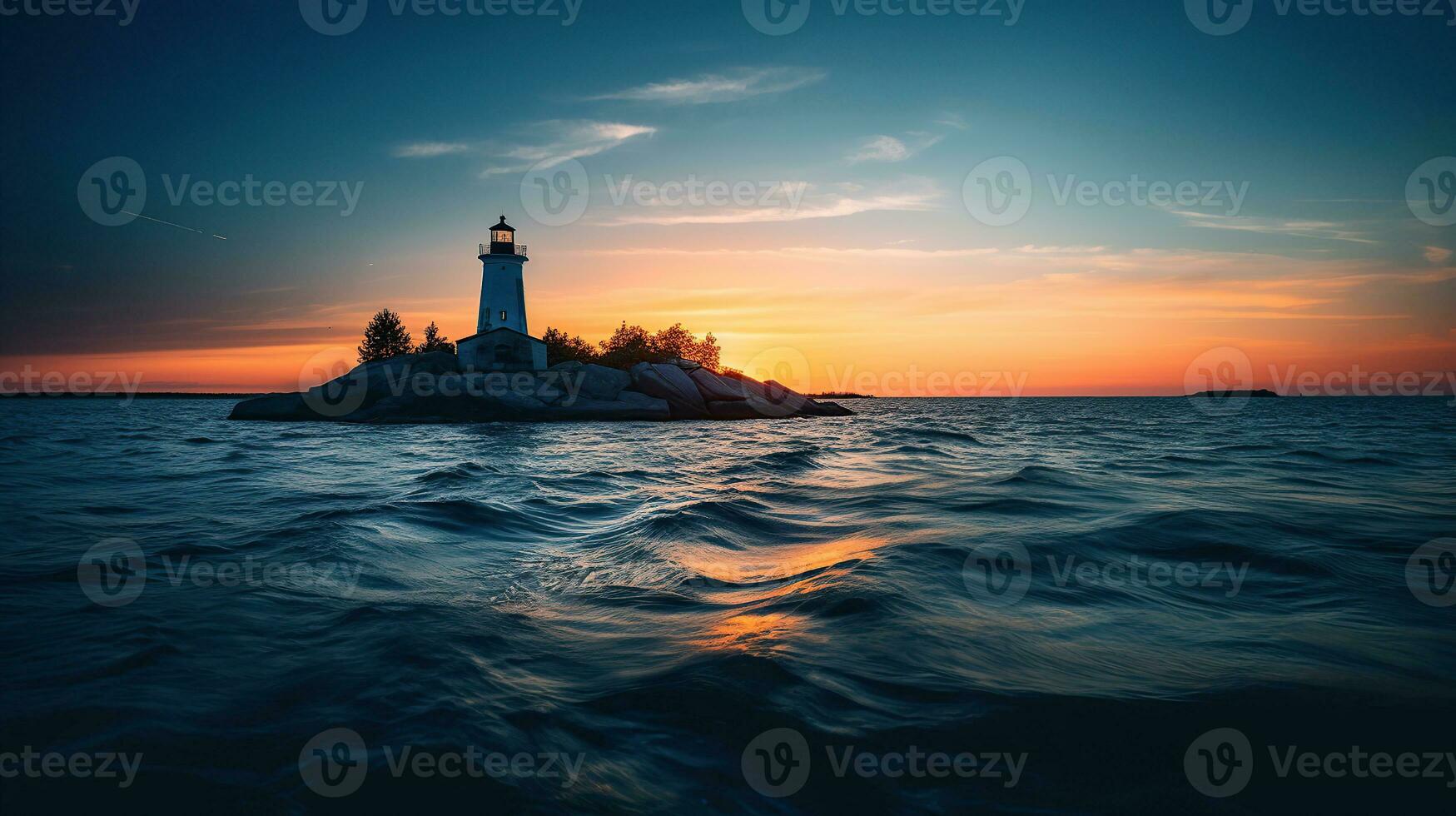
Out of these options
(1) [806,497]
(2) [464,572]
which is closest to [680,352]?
(1) [806,497]

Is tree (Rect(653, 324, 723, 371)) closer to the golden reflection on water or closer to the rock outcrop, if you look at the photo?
the rock outcrop

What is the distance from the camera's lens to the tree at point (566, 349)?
6431 centimetres

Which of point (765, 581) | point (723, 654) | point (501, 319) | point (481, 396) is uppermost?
point (501, 319)

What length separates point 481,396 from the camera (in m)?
43.5

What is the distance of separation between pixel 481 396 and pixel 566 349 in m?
23.6

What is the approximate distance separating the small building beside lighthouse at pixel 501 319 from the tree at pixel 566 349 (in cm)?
1311

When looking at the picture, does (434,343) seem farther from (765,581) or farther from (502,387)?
(765,581)

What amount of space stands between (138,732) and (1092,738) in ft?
16.7

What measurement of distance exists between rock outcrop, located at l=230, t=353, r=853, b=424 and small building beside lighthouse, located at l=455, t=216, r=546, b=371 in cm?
143

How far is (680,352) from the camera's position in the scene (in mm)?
75562

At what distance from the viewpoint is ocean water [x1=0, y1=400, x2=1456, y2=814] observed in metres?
2.99

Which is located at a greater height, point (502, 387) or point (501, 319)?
point (501, 319)

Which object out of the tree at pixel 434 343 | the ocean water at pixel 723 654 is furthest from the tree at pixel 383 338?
the ocean water at pixel 723 654

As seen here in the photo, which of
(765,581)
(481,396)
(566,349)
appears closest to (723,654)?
Result: (765,581)
